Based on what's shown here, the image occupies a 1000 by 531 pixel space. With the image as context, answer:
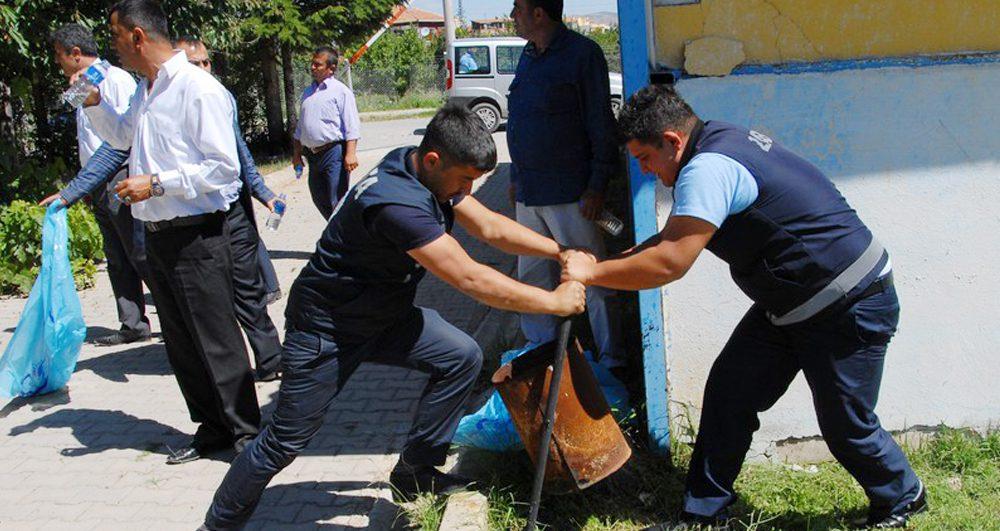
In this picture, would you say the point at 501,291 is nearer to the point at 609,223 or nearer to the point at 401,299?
the point at 401,299

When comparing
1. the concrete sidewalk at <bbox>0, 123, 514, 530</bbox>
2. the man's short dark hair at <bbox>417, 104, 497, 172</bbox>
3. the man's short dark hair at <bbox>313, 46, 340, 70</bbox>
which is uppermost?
the man's short dark hair at <bbox>313, 46, 340, 70</bbox>

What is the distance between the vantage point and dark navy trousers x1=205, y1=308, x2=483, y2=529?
325 centimetres

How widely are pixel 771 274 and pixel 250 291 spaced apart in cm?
300

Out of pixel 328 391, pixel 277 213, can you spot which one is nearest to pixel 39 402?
pixel 277 213

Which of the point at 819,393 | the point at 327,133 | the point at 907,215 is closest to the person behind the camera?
the point at 819,393

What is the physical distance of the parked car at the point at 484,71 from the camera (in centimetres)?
1942

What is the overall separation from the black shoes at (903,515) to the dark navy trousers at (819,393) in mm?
31

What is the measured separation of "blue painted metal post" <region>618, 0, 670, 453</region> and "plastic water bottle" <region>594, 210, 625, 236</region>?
0.20 metres

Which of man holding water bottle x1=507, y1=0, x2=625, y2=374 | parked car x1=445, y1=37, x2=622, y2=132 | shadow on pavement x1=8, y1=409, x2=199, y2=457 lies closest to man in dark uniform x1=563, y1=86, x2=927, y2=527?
man holding water bottle x1=507, y1=0, x2=625, y2=374

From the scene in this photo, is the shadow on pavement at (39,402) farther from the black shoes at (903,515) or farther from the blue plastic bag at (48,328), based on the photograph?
the black shoes at (903,515)

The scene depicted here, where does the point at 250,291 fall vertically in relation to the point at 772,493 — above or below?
above

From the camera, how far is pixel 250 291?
4.92m

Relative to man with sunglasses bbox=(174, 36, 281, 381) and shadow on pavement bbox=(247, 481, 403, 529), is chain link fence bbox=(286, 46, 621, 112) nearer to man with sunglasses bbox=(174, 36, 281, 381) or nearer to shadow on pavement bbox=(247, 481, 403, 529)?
man with sunglasses bbox=(174, 36, 281, 381)

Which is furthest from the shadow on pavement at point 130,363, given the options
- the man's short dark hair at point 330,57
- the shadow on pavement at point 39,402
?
the man's short dark hair at point 330,57
